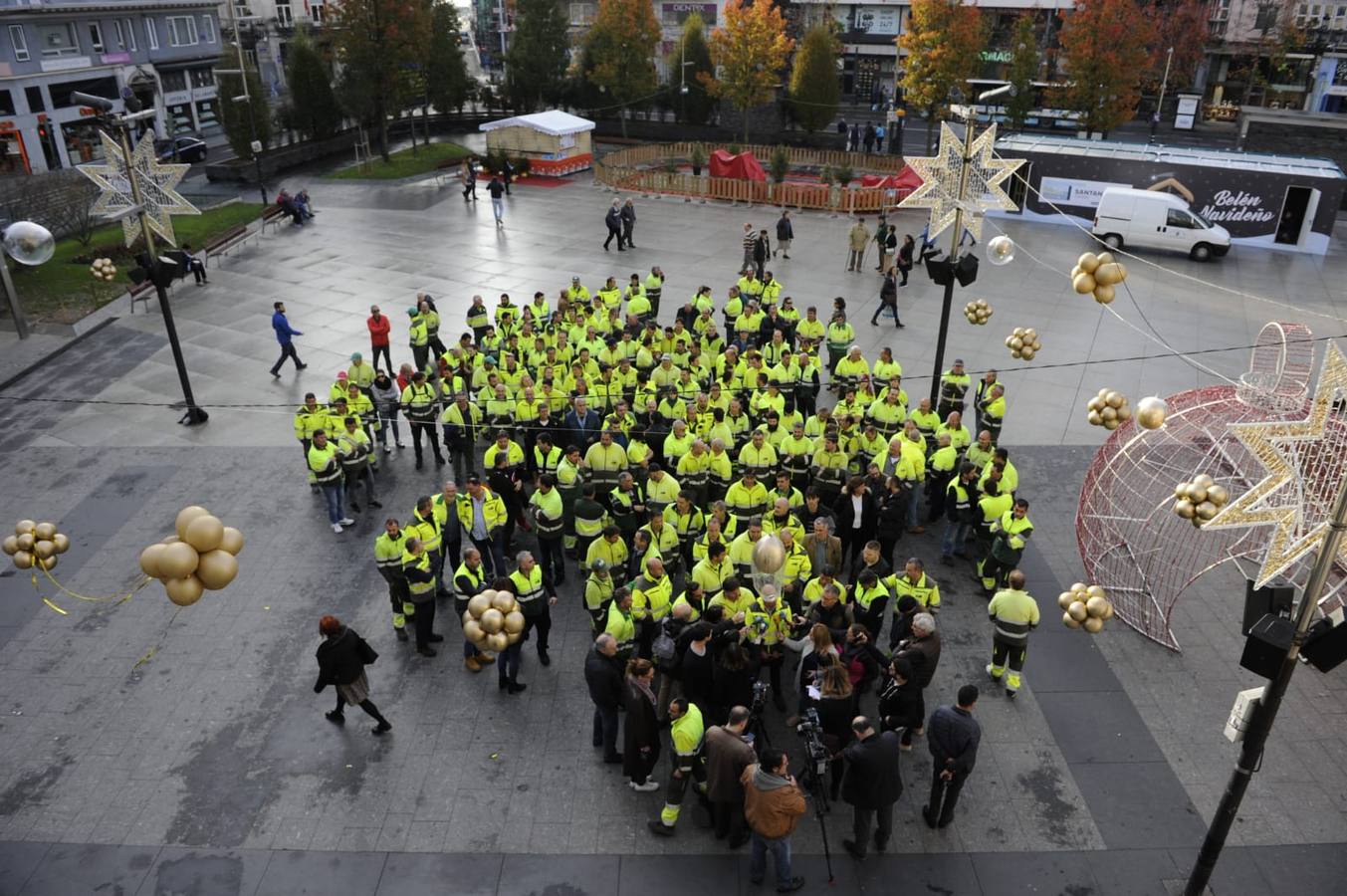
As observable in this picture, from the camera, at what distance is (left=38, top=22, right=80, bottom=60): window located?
4098 centimetres

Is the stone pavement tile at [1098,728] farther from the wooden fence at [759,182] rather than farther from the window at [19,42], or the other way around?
the window at [19,42]

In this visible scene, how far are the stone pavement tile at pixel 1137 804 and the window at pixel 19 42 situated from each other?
159ft

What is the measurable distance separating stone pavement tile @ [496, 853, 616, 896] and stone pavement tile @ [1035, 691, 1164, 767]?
182 inches

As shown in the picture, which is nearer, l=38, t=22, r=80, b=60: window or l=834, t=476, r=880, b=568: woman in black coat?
l=834, t=476, r=880, b=568: woman in black coat

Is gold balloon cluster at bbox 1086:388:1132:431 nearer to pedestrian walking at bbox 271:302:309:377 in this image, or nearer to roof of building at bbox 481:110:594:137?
pedestrian walking at bbox 271:302:309:377

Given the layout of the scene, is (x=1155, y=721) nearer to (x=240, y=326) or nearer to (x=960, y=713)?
(x=960, y=713)

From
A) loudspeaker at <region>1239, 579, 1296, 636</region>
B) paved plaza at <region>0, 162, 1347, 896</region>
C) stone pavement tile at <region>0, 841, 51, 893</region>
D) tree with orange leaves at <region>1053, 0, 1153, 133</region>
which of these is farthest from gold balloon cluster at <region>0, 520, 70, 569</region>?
tree with orange leaves at <region>1053, 0, 1153, 133</region>

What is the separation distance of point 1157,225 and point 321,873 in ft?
84.1

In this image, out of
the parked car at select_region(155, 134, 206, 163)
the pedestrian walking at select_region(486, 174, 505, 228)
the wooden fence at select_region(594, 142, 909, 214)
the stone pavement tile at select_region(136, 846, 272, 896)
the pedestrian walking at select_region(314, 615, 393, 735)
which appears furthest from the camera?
the parked car at select_region(155, 134, 206, 163)

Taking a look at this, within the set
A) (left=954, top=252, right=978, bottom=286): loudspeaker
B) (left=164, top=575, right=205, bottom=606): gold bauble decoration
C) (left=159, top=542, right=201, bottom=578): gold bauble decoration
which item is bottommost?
(left=164, top=575, right=205, bottom=606): gold bauble decoration

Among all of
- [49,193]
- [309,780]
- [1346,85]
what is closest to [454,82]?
[49,193]

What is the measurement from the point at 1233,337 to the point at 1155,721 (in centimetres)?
1370

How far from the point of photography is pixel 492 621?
668 centimetres

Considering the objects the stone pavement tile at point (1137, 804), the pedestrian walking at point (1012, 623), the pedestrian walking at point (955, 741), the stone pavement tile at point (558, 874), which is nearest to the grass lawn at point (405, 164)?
the pedestrian walking at point (1012, 623)
